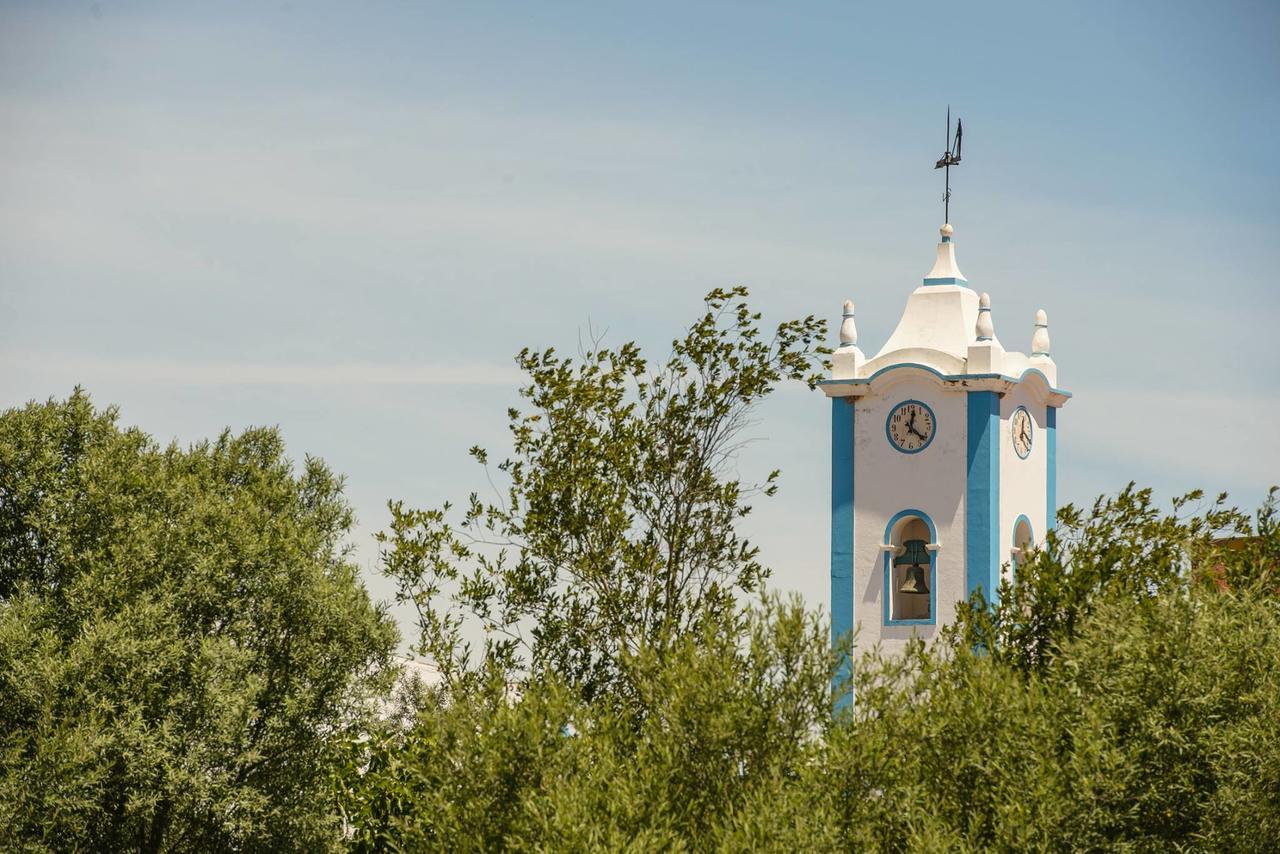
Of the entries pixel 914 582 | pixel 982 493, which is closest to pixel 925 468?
pixel 982 493

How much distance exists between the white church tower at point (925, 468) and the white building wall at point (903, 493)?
2 centimetres

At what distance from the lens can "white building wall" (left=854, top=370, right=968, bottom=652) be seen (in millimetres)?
29375

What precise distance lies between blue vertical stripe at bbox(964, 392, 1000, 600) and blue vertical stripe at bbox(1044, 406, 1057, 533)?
8.51 ft

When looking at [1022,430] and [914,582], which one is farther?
[1022,430]

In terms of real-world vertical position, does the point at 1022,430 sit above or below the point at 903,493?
above

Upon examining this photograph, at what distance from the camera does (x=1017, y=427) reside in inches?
1208

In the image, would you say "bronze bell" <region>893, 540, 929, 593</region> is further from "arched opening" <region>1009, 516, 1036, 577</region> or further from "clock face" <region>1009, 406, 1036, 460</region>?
"clock face" <region>1009, 406, 1036, 460</region>

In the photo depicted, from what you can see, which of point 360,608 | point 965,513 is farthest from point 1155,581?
point 360,608

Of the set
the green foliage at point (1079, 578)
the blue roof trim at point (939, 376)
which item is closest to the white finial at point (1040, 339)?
the blue roof trim at point (939, 376)

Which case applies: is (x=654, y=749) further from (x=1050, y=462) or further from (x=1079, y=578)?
(x=1050, y=462)

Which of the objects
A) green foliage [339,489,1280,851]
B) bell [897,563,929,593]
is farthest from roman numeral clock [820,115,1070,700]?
green foliage [339,489,1280,851]

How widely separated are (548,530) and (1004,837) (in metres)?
9.18

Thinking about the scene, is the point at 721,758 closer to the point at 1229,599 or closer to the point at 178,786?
the point at 1229,599

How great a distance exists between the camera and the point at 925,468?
29.9m
